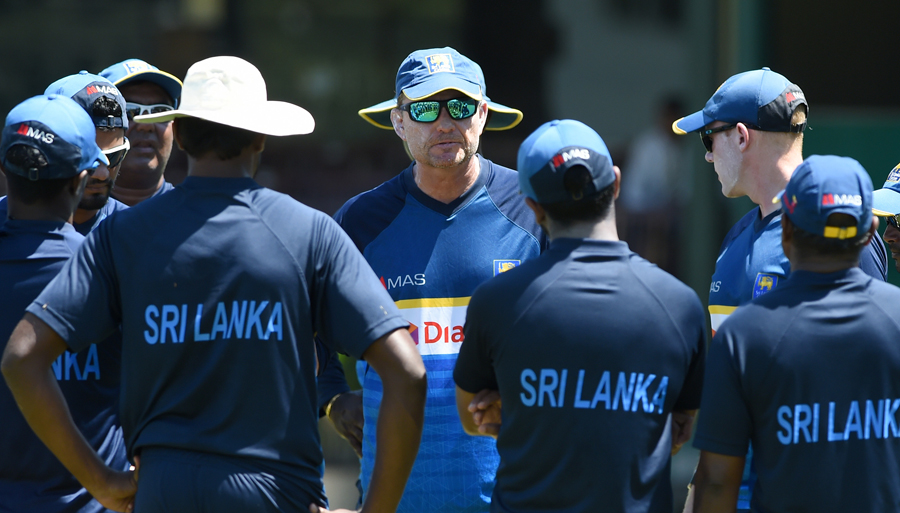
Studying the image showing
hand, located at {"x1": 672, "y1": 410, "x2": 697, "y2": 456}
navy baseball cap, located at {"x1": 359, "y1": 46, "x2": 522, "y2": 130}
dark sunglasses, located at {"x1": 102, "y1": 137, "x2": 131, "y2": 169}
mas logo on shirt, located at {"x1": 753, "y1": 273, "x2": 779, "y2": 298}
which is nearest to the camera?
hand, located at {"x1": 672, "y1": 410, "x2": 697, "y2": 456}

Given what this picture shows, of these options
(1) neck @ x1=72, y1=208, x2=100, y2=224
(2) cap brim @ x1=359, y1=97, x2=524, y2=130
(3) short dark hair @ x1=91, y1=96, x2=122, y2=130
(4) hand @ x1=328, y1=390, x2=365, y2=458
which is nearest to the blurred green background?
(2) cap brim @ x1=359, y1=97, x2=524, y2=130

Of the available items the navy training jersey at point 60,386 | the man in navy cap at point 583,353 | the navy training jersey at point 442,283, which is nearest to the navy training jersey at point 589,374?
the man in navy cap at point 583,353

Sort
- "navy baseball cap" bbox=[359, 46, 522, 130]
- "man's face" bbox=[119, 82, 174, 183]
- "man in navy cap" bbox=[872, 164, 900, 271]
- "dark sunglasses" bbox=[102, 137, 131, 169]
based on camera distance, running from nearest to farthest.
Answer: "dark sunglasses" bbox=[102, 137, 131, 169], "navy baseball cap" bbox=[359, 46, 522, 130], "man in navy cap" bbox=[872, 164, 900, 271], "man's face" bbox=[119, 82, 174, 183]

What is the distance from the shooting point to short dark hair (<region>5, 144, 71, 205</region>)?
2.47 metres

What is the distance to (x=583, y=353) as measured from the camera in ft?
7.18

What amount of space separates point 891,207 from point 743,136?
0.78m

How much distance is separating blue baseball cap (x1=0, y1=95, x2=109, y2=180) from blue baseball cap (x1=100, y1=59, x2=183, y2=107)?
1.02 metres

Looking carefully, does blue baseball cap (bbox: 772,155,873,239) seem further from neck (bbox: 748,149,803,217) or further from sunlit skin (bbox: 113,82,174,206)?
sunlit skin (bbox: 113,82,174,206)

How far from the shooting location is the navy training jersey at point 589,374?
7.16 ft

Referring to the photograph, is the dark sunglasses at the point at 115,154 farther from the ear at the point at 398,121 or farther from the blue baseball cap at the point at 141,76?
the ear at the point at 398,121

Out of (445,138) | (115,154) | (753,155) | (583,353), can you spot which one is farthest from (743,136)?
(115,154)

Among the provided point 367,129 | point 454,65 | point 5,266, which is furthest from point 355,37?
point 5,266

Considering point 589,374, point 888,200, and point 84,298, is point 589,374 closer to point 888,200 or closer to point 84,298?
point 84,298

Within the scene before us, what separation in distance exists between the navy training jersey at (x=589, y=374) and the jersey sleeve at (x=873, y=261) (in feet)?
2.73
